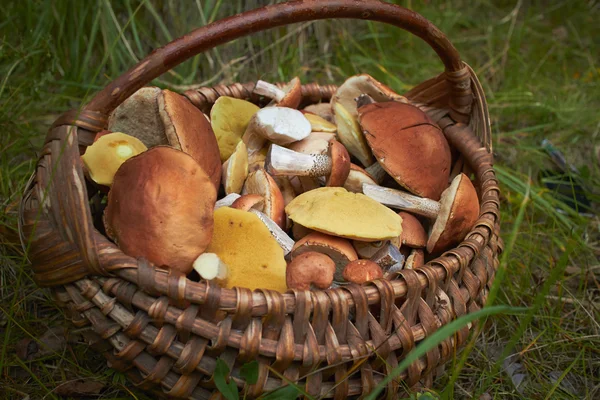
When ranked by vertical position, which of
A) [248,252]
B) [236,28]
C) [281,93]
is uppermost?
[236,28]

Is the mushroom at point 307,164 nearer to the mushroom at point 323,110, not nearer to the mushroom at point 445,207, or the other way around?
the mushroom at point 445,207

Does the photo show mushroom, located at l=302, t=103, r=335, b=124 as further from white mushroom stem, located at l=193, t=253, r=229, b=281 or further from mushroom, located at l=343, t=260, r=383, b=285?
white mushroom stem, located at l=193, t=253, r=229, b=281

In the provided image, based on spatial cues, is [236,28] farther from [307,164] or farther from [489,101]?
[489,101]

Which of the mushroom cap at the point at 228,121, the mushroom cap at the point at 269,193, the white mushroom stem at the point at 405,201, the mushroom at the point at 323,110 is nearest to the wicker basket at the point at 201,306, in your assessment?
the white mushroom stem at the point at 405,201

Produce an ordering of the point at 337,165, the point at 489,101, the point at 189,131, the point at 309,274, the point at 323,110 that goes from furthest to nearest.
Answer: the point at 489,101
the point at 323,110
the point at 337,165
the point at 189,131
the point at 309,274

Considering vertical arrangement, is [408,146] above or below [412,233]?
above

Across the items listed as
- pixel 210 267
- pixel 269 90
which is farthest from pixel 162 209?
pixel 269 90

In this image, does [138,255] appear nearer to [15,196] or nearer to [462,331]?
[462,331]
